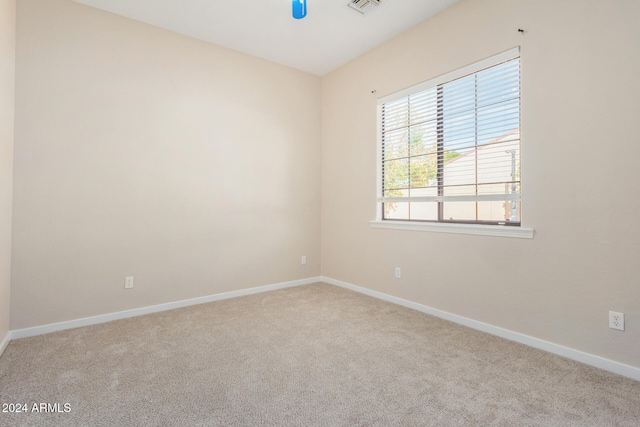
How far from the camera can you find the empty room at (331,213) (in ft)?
6.11

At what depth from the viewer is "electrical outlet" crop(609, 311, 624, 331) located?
6.44ft

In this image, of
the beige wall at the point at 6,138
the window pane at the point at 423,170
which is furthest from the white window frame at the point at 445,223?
the beige wall at the point at 6,138

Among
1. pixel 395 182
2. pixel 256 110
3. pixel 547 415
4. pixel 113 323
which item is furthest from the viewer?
pixel 256 110

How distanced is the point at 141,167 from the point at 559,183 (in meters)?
3.71

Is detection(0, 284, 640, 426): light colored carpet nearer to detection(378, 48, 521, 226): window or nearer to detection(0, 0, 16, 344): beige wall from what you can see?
detection(0, 0, 16, 344): beige wall

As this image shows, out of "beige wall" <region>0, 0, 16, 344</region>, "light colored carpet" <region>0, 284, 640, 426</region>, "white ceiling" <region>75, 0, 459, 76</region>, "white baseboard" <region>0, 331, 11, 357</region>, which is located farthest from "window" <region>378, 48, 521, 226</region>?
"white baseboard" <region>0, 331, 11, 357</region>

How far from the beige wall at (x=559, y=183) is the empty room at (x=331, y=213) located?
1cm

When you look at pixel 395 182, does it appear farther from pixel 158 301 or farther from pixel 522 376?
pixel 158 301

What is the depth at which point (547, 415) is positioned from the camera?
5.16 feet

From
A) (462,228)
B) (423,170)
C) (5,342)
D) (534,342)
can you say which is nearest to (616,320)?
(534,342)

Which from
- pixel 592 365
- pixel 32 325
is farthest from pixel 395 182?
pixel 32 325

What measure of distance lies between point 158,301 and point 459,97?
3.69 meters

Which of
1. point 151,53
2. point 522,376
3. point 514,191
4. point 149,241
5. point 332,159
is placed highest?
point 151,53

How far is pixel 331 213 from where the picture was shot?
438 cm
